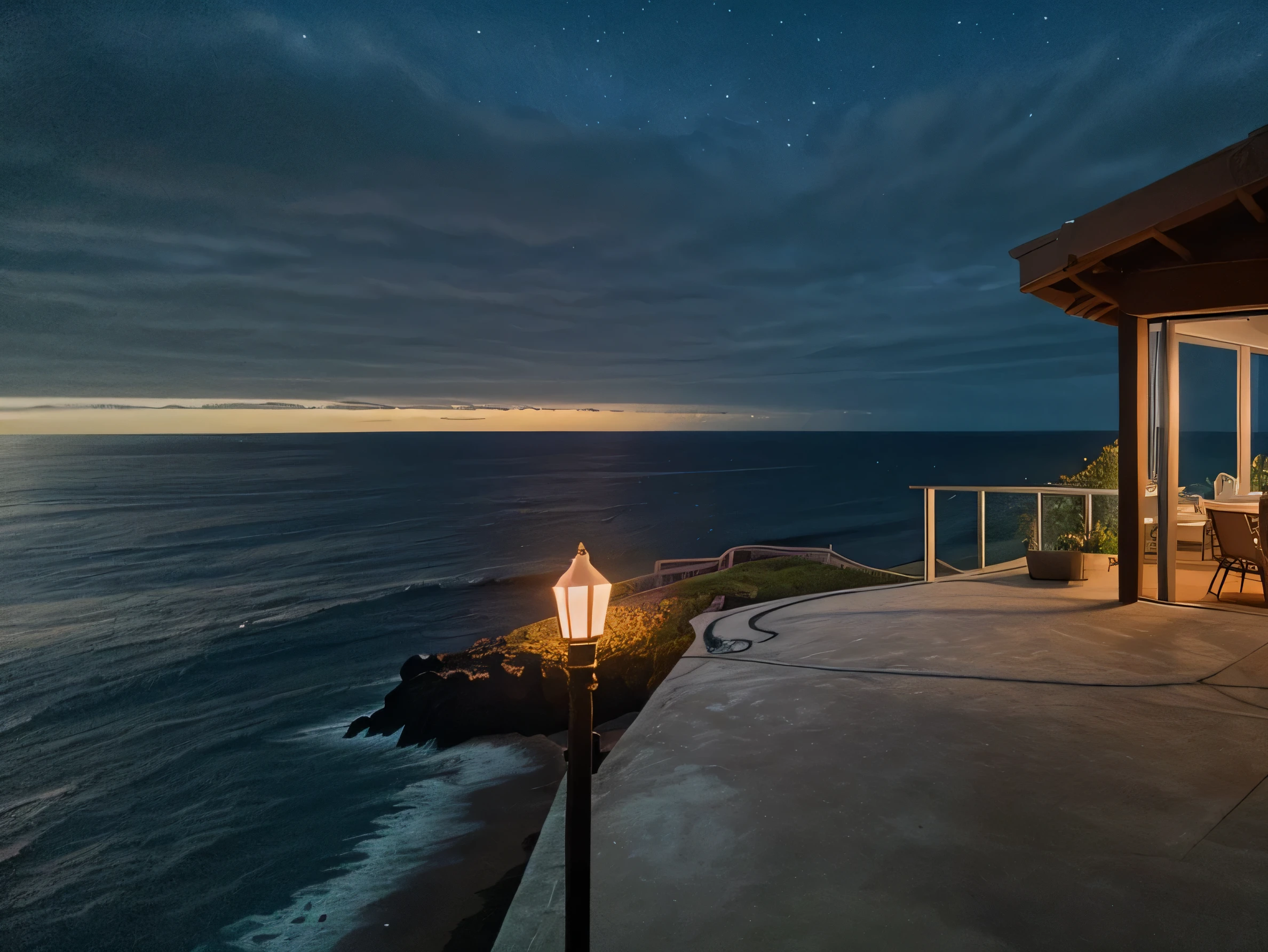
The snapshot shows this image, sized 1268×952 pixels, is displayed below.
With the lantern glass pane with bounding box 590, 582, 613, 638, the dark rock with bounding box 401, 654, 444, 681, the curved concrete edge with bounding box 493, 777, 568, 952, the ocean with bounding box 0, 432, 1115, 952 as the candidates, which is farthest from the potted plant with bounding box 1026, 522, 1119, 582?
the dark rock with bounding box 401, 654, 444, 681

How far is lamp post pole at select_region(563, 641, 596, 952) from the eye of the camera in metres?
1.94

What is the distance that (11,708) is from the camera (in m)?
26.4

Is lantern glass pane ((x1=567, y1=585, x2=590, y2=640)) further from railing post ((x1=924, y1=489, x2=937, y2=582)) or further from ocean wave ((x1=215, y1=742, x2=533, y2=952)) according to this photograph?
ocean wave ((x1=215, y1=742, x2=533, y2=952))

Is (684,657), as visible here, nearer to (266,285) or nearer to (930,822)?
(930,822)

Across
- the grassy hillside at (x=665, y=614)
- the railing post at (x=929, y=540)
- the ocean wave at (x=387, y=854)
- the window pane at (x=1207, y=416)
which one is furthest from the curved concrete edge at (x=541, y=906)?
the grassy hillside at (x=665, y=614)

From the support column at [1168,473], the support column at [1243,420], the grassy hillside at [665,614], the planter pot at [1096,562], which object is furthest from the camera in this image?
the grassy hillside at [665,614]

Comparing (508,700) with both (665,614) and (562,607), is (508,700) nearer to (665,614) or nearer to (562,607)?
(665,614)

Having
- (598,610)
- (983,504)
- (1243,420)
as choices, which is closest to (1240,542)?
(983,504)

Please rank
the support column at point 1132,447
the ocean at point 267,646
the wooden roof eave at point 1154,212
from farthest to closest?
the ocean at point 267,646, the support column at point 1132,447, the wooden roof eave at point 1154,212

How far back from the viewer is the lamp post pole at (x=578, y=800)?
6.35 feet

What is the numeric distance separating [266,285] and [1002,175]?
1561 inches

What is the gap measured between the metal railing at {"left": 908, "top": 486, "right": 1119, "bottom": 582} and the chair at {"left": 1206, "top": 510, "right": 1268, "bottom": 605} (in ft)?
3.85

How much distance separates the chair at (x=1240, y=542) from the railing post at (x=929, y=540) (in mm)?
2729

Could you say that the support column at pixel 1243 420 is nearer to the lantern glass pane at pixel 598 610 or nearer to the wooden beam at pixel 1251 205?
the wooden beam at pixel 1251 205
